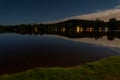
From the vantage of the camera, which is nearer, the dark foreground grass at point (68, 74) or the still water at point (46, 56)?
the dark foreground grass at point (68, 74)

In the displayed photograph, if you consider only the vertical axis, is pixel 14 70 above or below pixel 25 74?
below

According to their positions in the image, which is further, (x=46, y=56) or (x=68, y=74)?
(x=46, y=56)

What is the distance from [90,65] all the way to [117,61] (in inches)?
111

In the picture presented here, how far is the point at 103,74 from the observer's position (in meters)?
14.4

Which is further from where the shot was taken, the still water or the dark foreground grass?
the still water

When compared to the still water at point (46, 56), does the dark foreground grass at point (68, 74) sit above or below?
above

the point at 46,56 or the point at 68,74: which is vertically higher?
the point at 68,74

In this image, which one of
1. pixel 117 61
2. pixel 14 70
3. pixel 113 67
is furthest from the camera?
pixel 14 70

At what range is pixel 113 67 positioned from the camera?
16141 millimetres

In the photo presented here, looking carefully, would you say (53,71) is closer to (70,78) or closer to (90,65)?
(70,78)

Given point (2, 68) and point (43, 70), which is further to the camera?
point (2, 68)

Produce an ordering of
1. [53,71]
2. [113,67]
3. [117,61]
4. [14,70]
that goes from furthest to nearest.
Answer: [14,70] < [117,61] < [113,67] < [53,71]

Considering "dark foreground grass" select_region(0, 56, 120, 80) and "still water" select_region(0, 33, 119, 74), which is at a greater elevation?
"dark foreground grass" select_region(0, 56, 120, 80)

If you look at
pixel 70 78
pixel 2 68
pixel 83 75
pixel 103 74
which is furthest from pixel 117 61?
pixel 2 68
